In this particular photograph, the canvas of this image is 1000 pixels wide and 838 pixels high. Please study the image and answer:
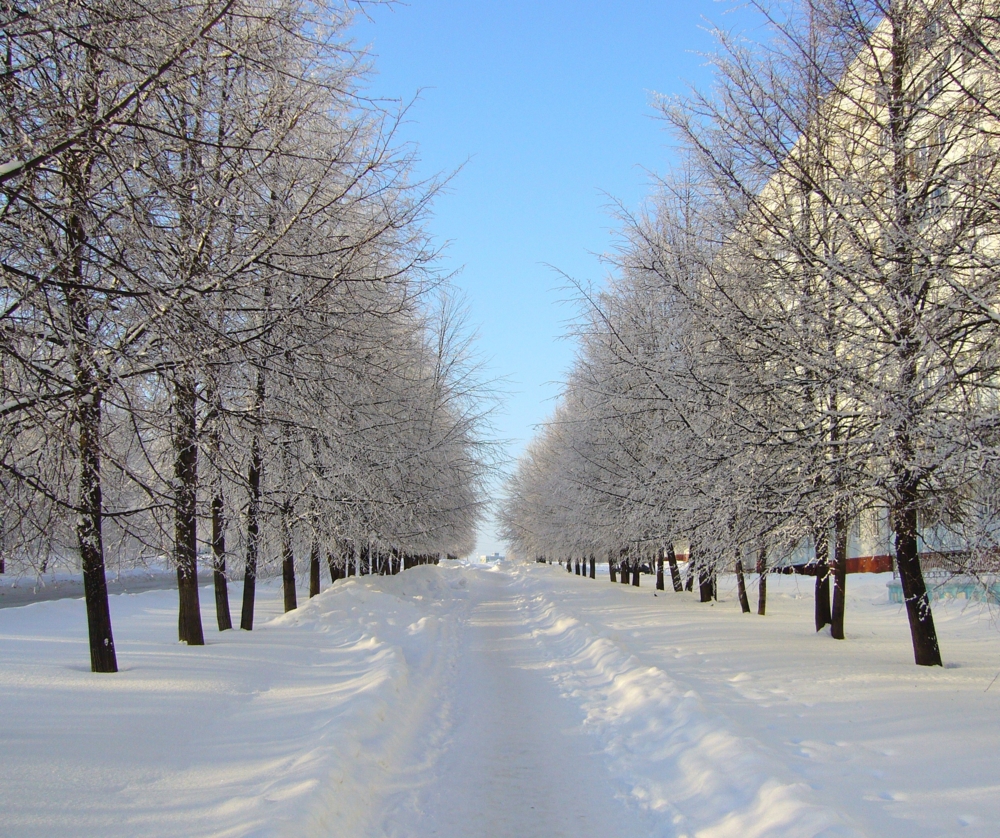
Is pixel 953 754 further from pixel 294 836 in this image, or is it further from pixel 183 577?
pixel 183 577

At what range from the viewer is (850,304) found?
275 inches

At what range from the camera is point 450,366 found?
834 inches

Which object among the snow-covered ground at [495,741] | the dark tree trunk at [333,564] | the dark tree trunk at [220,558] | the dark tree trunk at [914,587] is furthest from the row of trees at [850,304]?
the dark tree trunk at [333,564]

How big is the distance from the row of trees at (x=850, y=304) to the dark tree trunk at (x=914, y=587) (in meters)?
0.03

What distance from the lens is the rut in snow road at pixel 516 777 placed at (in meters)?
4.55

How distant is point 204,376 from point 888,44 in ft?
25.7

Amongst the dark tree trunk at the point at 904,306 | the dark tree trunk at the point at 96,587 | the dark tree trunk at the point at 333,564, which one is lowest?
the dark tree trunk at the point at 333,564

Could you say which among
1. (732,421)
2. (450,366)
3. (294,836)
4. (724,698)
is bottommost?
(724,698)

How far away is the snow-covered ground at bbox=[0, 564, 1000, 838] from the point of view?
13.5 ft

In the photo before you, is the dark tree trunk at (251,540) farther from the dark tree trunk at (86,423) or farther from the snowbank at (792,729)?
the snowbank at (792,729)

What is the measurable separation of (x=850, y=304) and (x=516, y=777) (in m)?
5.47

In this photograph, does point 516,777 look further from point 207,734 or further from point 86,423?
point 86,423

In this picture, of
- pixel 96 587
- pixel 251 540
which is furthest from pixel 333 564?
pixel 96 587

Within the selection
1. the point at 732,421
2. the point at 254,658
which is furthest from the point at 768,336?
the point at 254,658
